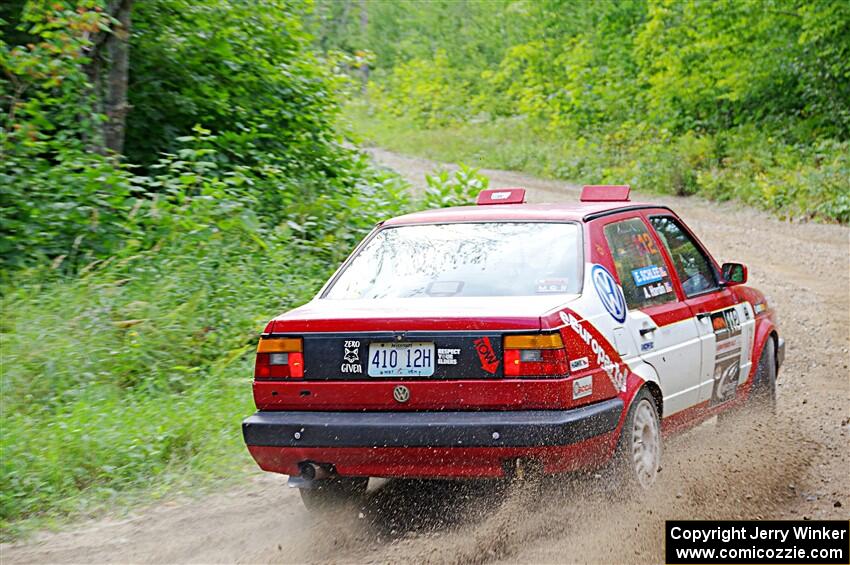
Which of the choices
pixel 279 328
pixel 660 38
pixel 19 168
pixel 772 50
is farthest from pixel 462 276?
pixel 660 38

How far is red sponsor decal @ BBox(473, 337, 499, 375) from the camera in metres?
4.57

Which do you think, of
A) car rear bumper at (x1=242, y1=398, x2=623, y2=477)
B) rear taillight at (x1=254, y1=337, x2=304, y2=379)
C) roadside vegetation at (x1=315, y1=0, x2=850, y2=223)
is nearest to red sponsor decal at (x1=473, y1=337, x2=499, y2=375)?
car rear bumper at (x1=242, y1=398, x2=623, y2=477)

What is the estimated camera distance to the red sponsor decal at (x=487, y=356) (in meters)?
4.57

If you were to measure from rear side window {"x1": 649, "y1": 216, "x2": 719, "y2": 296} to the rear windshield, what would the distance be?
→ 1.00 meters

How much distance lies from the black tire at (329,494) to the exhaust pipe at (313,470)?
0.39 m

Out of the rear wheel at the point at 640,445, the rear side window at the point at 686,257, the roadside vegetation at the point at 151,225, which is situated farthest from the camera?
the roadside vegetation at the point at 151,225

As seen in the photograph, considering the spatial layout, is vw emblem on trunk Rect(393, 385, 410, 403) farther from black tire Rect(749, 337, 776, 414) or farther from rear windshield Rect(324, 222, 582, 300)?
black tire Rect(749, 337, 776, 414)

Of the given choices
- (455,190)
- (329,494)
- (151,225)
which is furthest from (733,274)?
(455,190)

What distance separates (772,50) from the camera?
77.2ft

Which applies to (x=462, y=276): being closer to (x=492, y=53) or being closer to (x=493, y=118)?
(x=493, y=118)

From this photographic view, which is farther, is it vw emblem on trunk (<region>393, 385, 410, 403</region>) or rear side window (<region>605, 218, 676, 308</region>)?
rear side window (<region>605, 218, 676, 308</region>)

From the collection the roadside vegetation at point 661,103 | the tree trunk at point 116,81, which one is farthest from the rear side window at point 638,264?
the roadside vegetation at point 661,103

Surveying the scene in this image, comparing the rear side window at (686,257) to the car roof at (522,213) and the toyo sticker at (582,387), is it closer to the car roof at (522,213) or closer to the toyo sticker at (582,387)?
the car roof at (522,213)

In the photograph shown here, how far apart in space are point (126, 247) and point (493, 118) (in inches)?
1259
